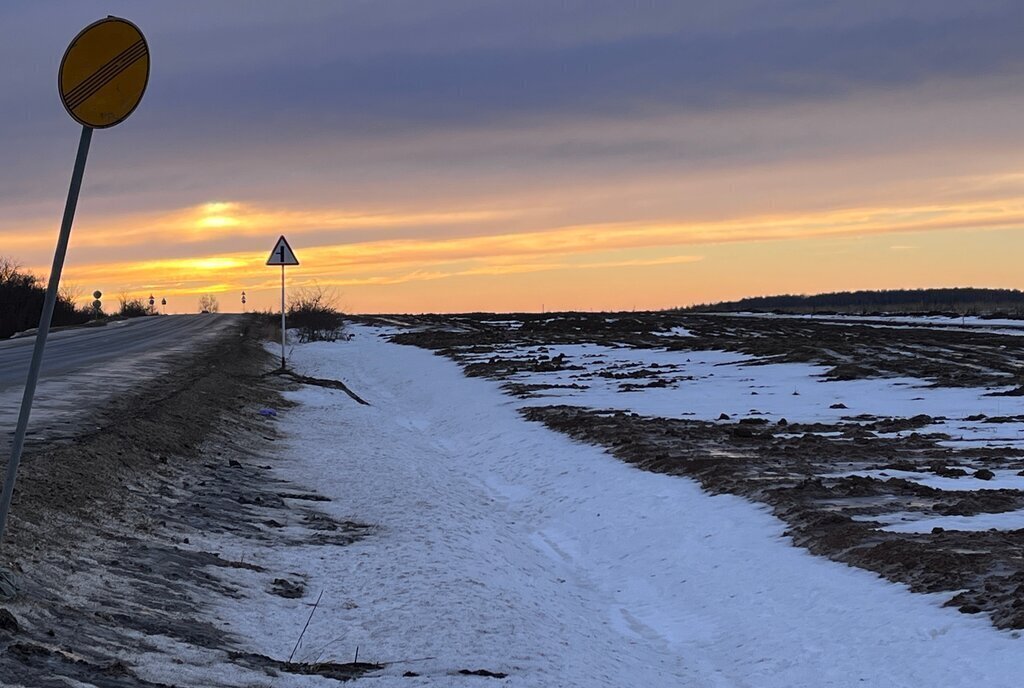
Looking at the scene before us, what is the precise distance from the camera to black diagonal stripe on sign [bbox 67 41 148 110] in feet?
17.7

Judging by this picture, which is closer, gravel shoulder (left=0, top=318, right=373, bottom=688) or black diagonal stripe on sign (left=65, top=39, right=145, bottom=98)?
black diagonal stripe on sign (left=65, top=39, right=145, bottom=98)

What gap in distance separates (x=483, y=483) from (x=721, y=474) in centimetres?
384

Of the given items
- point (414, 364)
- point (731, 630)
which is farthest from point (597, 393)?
point (731, 630)

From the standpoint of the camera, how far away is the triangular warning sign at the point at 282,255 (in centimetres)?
2762

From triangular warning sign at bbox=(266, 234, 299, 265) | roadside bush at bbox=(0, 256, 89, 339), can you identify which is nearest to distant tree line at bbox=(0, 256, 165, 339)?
roadside bush at bbox=(0, 256, 89, 339)

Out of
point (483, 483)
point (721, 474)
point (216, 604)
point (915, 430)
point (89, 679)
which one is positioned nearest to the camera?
point (89, 679)

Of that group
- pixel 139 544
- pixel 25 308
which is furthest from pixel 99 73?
pixel 25 308

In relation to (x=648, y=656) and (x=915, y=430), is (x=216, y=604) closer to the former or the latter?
(x=648, y=656)

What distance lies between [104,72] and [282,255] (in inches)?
893

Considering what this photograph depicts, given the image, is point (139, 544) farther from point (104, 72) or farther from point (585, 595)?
point (104, 72)

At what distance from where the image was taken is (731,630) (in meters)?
8.93

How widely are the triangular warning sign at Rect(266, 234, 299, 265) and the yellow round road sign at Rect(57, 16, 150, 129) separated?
22.5 metres

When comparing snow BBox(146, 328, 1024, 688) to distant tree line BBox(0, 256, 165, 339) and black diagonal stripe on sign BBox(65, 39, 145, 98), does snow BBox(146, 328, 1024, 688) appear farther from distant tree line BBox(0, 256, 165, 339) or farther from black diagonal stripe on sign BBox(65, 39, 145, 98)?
distant tree line BBox(0, 256, 165, 339)

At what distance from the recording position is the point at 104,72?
214 inches
